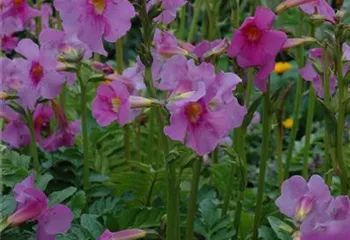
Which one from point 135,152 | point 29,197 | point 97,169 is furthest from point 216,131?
point 135,152

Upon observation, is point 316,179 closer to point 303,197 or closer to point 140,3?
point 303,197

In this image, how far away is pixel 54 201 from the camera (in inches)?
55.0

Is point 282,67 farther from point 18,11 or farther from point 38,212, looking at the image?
point 38,212

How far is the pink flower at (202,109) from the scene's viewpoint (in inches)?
42.9

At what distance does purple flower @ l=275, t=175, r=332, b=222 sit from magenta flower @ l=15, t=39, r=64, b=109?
1.73 ft

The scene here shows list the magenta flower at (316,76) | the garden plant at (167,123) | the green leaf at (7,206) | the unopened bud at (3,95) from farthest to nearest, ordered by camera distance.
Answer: the unopened bud at (3,95) → the magenta flower at (316,76) → the green leaf at (7,206) → the garden plant at (167,123)

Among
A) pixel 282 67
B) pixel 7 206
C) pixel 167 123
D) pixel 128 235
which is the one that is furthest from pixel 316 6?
pixel 282 67

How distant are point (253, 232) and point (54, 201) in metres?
0.34

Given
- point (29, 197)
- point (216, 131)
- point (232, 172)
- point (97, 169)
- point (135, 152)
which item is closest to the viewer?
point (216, 131)

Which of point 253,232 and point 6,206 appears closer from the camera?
point 6,206

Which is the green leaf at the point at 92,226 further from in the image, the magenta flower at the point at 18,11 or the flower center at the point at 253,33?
the magenta flower at the point at 18,11

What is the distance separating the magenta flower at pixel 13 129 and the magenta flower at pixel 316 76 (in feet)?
1.92

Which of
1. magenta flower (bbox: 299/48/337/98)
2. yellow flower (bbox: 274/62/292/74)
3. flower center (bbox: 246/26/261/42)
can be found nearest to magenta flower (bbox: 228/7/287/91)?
flower center (bbox: 246/26/261/42)

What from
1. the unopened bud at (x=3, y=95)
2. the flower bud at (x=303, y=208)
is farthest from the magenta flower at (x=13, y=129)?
the flower bud at (x=303, y=208)
